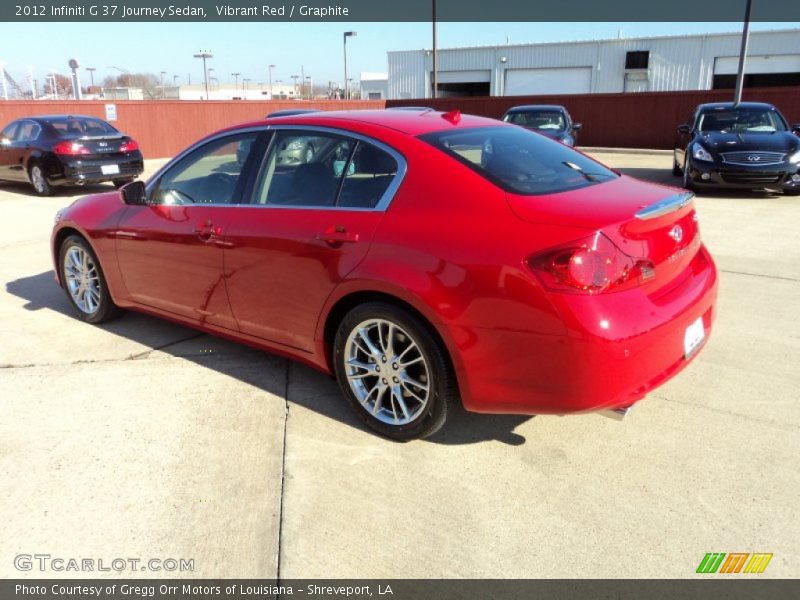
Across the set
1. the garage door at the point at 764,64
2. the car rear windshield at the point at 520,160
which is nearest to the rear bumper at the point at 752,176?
the car rear windshield at the point at 520,160

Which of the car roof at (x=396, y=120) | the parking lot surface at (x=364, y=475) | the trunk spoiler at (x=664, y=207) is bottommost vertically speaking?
the parking lot surface at (x=364, y=475)

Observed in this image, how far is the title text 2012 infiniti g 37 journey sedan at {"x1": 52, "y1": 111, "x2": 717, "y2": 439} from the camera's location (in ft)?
9.00

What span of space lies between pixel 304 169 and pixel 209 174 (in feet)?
2.92

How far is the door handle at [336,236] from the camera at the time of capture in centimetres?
327

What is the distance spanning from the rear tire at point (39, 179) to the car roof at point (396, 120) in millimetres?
10578

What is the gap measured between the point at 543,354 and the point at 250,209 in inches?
76.2

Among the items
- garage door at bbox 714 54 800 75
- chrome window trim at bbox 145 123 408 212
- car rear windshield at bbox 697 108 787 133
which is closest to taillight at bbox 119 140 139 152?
chrome window trim at bbox 145 123 408 212

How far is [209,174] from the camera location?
4.26 meters

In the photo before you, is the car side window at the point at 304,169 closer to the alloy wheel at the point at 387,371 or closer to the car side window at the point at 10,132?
the alloy wheel at the point at 387,371

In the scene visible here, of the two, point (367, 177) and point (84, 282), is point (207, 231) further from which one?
point (84, 282)

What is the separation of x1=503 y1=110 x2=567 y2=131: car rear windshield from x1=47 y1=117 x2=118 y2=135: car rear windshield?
882 centimetres

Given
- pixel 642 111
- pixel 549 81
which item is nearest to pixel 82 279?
pixel 642 111

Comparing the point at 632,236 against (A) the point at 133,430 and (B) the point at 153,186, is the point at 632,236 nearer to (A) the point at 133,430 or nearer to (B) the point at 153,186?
(A) the point at 133,430

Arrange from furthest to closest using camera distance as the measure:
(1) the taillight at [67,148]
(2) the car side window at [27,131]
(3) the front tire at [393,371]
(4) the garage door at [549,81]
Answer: (4) the garage door at [549,81]
(2) the car side window at [27,131]
(1) the taillight at [67,148]
(3) the front tire at [393,371]
